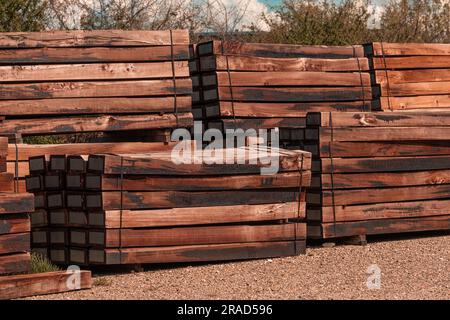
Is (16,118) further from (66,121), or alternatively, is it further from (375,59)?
(375,59)

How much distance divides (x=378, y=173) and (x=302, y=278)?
2300mm

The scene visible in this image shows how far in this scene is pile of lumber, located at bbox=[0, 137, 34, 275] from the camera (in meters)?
7.44

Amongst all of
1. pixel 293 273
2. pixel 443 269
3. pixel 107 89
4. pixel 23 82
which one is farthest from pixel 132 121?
pixel 443 269

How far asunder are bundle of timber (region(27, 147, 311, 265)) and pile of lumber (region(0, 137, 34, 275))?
0.93 meters

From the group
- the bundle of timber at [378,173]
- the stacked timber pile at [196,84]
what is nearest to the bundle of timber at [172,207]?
the bundle of timber at [378,173]

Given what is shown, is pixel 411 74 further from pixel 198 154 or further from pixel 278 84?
pixel 198 154

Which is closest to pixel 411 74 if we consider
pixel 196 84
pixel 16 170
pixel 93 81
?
pixel 196 84

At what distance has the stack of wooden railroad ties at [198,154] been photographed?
8500 mm

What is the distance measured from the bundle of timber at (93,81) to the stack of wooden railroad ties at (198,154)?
12mm

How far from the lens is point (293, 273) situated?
8.48 metres

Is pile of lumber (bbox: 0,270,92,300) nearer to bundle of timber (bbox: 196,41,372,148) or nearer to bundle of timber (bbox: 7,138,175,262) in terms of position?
bundle of timber (bbox: 7,138,175,262)

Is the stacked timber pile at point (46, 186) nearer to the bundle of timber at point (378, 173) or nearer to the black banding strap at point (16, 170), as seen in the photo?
the black banding strap at point (16, 170)

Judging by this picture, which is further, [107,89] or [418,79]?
[418,79]

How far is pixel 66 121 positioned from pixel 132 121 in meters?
0.61
